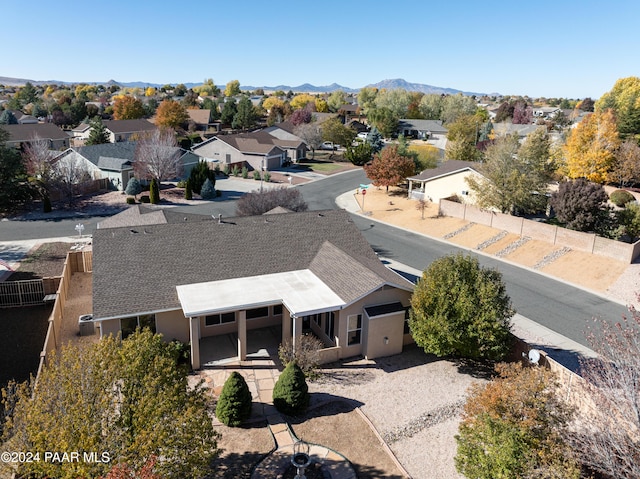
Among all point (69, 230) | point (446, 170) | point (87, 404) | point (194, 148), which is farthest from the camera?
point (194, 148)

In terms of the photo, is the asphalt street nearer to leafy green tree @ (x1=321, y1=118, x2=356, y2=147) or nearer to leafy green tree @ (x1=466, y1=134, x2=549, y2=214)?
leafy green tree @ (x1=466, y1=134, x2=549, y2=214)

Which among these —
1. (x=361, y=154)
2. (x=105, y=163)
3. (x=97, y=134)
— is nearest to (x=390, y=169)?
(x=361, y=154)

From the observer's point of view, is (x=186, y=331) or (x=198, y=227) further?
Result: (x=198, y=227)

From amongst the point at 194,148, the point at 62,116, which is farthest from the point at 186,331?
the point at 62,116

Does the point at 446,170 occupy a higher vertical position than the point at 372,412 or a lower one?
higher

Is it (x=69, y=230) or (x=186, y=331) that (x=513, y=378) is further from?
(x=69, y=230)

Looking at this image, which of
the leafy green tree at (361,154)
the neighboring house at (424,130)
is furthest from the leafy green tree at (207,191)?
the neighboring house at (424,130)

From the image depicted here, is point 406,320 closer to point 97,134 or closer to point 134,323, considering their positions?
point 134,323
